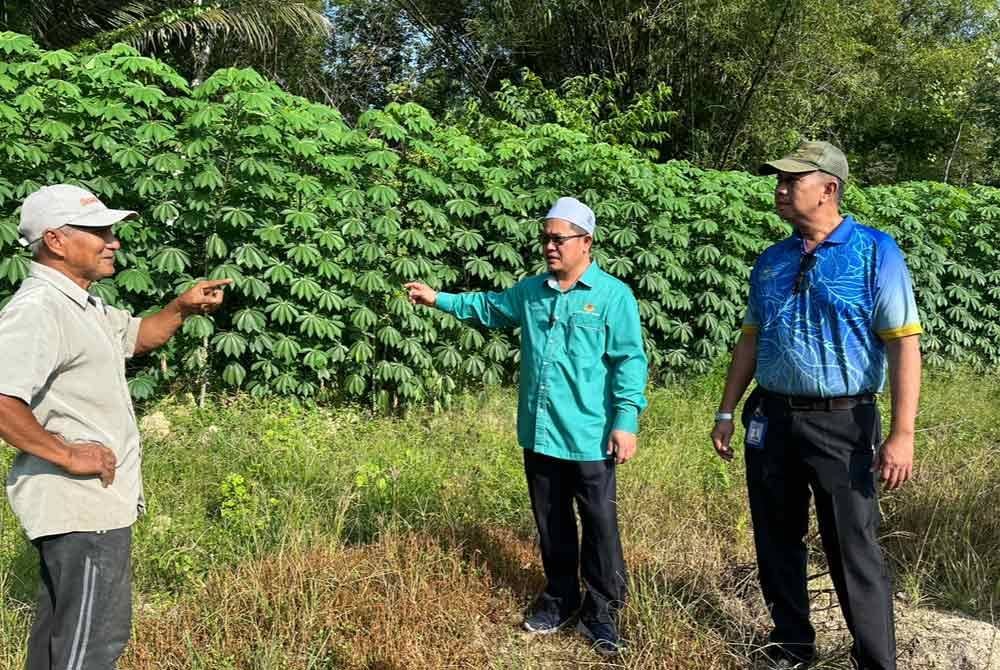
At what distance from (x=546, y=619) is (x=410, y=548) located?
646mm

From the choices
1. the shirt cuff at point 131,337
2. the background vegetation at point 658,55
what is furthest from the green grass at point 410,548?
the background vegetation at point 658,55

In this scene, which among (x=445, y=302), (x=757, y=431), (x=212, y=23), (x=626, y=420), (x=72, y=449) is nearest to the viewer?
(x=72, y=449)

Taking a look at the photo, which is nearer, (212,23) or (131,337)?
(131,337)

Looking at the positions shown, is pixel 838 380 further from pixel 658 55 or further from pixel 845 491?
pixel 658 55

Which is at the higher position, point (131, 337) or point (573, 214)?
point (573, 214)

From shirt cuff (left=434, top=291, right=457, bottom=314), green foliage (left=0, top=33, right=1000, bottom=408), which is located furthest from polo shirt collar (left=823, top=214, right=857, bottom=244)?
green foliage (left=0, top=33, right=1000, bottom=408)

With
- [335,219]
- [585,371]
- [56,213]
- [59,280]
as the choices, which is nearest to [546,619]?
[585,371]

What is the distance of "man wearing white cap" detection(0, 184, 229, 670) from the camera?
72.9 inches

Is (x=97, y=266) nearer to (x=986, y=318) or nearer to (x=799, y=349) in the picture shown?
(x=799, y=349)

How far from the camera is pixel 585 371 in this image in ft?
8.87

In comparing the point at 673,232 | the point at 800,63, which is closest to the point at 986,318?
the point at 673,232

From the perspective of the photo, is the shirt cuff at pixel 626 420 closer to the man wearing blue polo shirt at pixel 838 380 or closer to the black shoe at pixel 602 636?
the man wearing blue polo shirt at pixel 838 380

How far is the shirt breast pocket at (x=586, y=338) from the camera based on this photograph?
2.70 m

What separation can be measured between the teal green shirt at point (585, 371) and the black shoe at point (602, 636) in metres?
0.61
